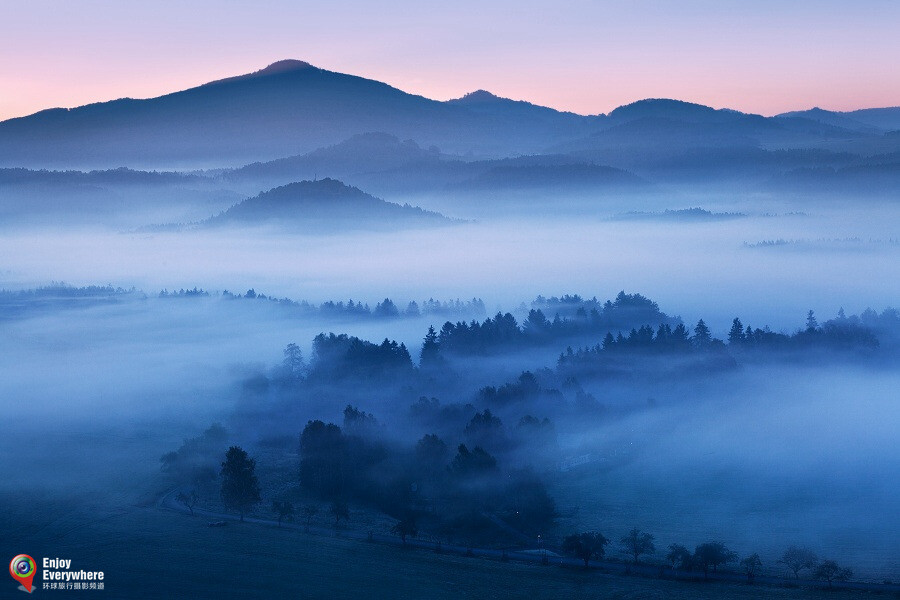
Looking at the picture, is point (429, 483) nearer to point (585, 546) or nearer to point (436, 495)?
point (436, 495)

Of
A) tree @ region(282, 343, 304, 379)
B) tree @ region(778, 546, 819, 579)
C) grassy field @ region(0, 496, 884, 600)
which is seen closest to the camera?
grassy field @ region(0, 496, 884, 600)

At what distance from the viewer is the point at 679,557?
69.6m

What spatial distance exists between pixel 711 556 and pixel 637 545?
19.4 feet

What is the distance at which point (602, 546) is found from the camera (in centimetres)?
7244

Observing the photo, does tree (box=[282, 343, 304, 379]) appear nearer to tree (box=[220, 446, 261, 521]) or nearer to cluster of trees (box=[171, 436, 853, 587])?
cluster of trees (box=[171, 436, 853, 587])

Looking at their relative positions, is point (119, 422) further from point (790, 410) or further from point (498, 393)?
point (790, 410)

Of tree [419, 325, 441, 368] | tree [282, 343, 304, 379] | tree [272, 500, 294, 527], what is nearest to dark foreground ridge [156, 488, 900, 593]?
tree [272, 500, 294, 527]

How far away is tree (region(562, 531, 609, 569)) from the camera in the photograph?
228 feet

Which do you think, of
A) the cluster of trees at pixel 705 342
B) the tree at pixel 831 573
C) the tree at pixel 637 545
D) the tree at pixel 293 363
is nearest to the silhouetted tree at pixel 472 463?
the tree at pixel 637 545

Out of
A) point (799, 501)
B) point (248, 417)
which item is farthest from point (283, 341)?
point (799, 501)

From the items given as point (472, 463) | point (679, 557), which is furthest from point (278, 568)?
point (679, 557)

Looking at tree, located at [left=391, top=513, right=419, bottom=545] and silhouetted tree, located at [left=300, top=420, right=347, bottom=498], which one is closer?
tree, located at [left=391, top=513, right=419, bottom=545]

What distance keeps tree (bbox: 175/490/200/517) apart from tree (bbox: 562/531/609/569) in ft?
98.8

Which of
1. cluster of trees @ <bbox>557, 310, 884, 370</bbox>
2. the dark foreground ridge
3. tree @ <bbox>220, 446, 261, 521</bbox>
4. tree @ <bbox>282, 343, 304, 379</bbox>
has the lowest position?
the dark foreground ridge
